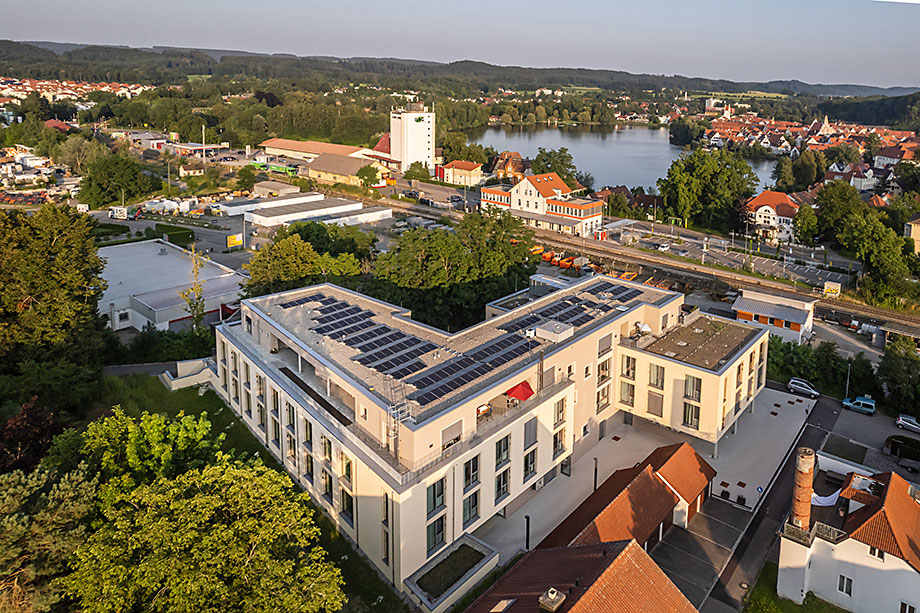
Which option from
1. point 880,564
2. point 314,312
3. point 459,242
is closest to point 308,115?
point 459,242

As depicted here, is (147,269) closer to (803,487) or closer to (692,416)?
(692,416)

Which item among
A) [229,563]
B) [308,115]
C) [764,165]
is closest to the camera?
[229,563]

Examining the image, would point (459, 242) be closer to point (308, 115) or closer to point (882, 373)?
point (882, 373)

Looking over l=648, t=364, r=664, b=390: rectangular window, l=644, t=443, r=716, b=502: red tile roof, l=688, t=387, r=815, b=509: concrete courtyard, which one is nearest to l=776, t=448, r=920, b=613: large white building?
l=644, t=443, r=716, b=502: red tile roof

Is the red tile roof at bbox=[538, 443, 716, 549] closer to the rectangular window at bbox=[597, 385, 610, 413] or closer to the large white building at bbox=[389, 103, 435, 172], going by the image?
the rectangular window at bbox=[597, 385, 610, 413]

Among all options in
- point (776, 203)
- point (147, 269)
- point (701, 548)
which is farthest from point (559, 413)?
point (776, 203)

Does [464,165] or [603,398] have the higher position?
[464,165]
